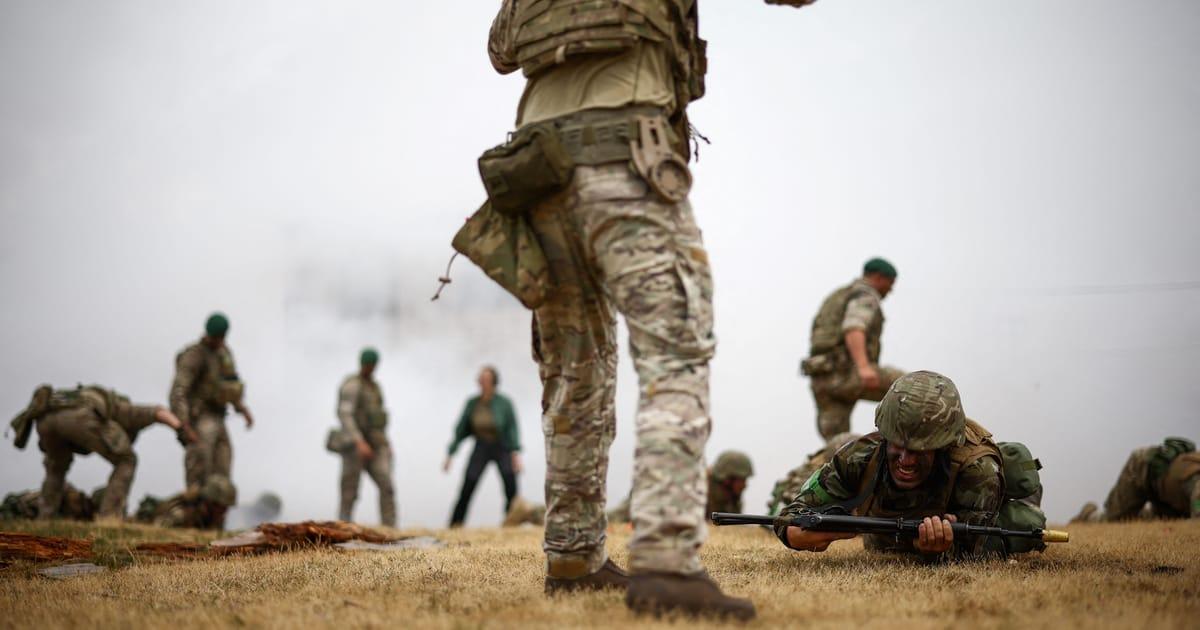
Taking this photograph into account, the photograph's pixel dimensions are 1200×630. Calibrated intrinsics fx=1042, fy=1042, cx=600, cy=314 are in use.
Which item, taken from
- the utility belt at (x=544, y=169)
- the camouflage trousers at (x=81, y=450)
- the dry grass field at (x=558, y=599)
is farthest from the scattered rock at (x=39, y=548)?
the camouflage trousers at (x=81, y=450)

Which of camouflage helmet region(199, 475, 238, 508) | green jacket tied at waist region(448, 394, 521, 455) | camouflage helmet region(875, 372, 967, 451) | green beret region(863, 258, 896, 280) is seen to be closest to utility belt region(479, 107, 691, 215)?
camouflage helmet region(875, 372, 967, 451)

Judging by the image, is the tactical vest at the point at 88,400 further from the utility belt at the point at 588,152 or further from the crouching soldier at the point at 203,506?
the utility belt at the point at 588,152

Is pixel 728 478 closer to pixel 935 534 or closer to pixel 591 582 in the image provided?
pixel 935 534

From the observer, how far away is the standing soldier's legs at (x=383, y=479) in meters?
14.5

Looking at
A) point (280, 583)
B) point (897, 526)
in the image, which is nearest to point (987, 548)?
point (897, 526)

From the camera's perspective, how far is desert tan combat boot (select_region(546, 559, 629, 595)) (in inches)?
157

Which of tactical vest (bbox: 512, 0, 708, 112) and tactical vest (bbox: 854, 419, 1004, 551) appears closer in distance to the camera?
tactical vest (bbox: 512, 0, 708, 112)

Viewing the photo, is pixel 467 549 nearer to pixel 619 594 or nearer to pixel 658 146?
pixel 619 594

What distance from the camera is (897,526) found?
498 centimetres

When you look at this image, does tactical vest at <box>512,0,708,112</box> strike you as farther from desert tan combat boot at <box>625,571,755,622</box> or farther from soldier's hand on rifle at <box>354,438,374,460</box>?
soldier's hand on rifle at <box>354,438,374,460</box>

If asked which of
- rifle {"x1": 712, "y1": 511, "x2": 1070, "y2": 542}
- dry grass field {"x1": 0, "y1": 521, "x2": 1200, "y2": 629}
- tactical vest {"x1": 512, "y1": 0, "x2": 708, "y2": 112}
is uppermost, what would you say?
tactical vest {"x1": 512, "y1": 0, "x2": 708, "y2": 112}

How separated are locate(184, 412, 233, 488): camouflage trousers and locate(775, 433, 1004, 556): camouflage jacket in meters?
9.10

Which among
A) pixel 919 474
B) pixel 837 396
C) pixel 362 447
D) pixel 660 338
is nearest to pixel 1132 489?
pixel 837 396

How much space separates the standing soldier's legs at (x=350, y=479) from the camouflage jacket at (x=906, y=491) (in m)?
10.0
